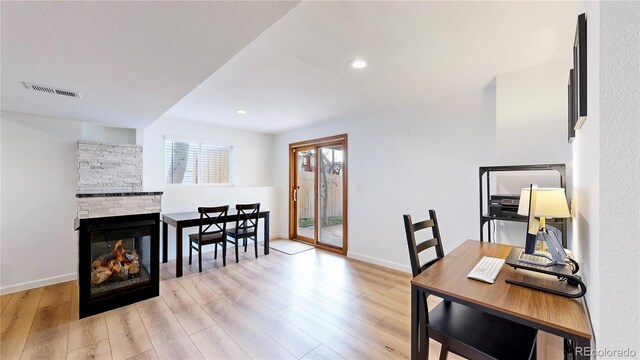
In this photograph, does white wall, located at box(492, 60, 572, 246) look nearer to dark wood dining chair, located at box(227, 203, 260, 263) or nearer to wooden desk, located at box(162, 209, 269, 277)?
dark wood dining chair, located at box(227, 203, 260, 263)

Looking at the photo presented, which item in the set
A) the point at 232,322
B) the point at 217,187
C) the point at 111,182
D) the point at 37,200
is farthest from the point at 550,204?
the point at 37,200

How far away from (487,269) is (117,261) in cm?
327

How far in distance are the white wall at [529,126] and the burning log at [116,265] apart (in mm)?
3847

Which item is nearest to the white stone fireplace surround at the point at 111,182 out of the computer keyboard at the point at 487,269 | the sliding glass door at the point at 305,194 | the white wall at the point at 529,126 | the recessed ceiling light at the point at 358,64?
the recessed ceiling light at the point at 358,64

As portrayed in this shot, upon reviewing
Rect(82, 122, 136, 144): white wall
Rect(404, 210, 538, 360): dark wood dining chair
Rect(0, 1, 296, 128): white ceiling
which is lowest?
Rect(404, 210, 538, 360): dark wood dining chair

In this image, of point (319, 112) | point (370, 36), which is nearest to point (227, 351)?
point (370, 36)

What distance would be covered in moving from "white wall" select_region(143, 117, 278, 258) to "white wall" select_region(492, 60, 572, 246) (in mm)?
4037

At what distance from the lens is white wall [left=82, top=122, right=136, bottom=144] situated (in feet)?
11.0

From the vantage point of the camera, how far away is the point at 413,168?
3.39m

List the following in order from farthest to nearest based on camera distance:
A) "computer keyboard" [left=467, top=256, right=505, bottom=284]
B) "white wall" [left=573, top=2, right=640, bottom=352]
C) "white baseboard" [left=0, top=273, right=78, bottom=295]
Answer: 1. "white baseboard" [left=0, top=273, right=78, bottom=295]
2. "computer keyboard" [left=467, top=256, right=505, bottom=284]
3. "white wall" [left=573, top=2, right=640, bottom=352]

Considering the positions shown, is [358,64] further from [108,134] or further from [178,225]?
[108,134]

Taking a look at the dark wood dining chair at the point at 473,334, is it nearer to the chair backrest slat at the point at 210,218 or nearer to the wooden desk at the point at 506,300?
the wooden desk at the point at 506,300

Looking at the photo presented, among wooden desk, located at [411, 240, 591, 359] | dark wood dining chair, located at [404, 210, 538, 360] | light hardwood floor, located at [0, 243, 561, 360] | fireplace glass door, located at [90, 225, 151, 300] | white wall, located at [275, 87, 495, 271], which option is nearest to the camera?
wooden desk, located at [411, 240, 591, 359]

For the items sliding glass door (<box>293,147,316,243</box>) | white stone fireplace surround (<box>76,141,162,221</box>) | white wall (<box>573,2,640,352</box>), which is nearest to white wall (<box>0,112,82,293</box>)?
white stone fireplace surround (<box>76,141,162,221</box>)
